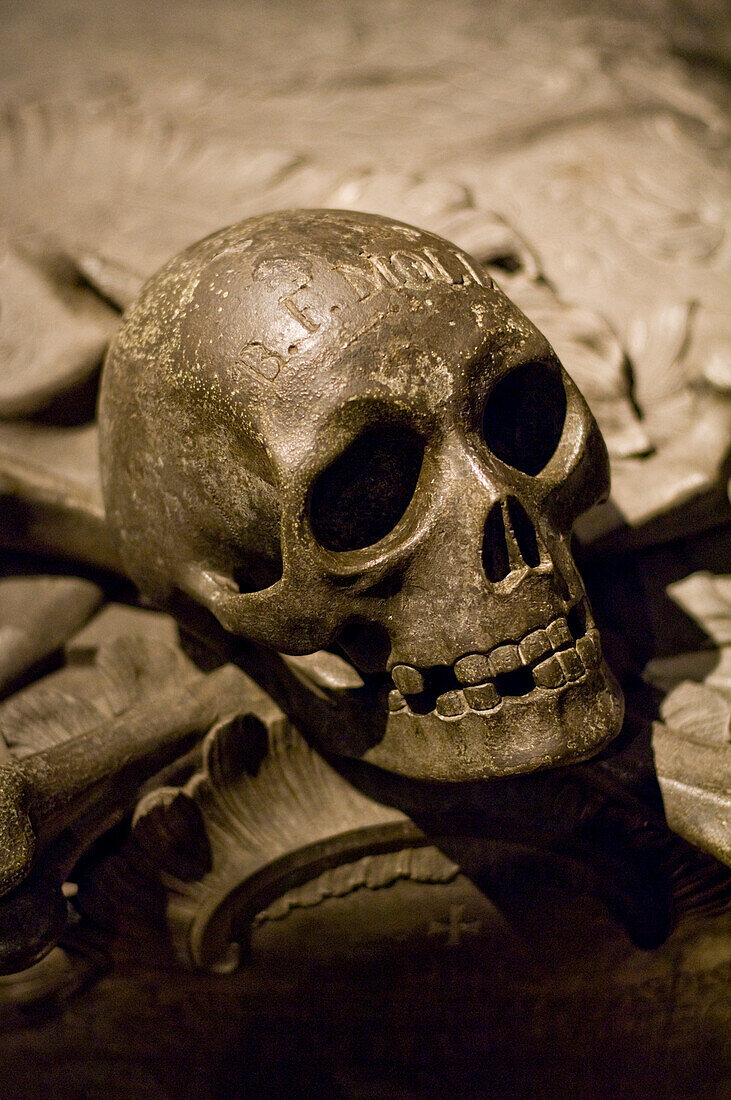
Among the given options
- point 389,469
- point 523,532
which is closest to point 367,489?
point 389,469

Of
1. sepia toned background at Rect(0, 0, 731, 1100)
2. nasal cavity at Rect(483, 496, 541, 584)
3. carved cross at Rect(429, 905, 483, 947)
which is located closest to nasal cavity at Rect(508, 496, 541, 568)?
nasal cavity at Rect(483, 496, 541, 584)

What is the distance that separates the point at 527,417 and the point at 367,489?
156mm

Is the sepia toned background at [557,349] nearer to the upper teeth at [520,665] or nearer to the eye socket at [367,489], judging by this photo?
the upper teeth at [520,665]

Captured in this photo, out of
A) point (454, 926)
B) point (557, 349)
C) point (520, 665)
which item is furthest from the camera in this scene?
point (557, 349)

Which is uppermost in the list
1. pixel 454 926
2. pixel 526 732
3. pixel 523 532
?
pixel 523 532

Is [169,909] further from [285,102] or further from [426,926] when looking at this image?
[285,102]

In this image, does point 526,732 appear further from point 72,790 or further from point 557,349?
point 557,349

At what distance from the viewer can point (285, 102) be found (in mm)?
1367

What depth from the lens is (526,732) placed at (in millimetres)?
660

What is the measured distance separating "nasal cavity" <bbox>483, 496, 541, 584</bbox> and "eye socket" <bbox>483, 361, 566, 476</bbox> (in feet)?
0.18

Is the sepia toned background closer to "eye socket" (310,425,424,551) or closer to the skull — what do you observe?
the skull

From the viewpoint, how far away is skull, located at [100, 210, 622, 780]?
64cm

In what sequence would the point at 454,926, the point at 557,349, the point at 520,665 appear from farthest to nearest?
1. the point at 557,349
2. the point at 454,926
3. the point at 520,665

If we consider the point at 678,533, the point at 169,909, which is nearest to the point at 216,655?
the point at 169,909
